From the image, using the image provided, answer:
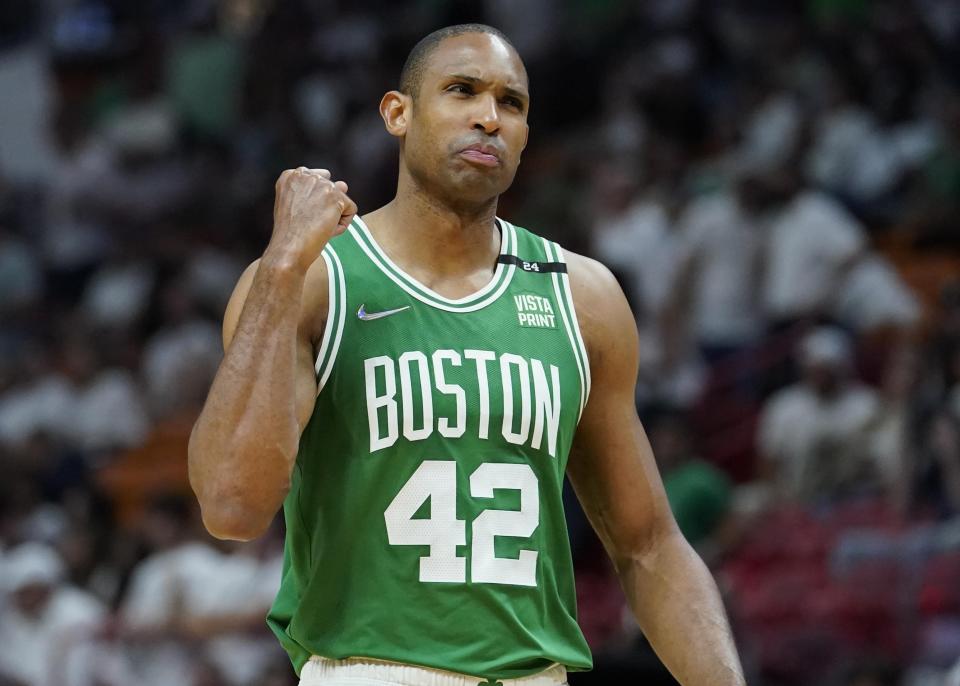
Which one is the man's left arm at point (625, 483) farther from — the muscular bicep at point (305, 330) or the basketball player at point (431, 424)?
the muscular bicep at point (305, 330)

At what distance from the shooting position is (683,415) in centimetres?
1185

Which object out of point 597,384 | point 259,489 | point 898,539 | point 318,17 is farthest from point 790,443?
point 318,17

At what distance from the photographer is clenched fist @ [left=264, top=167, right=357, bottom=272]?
4434 millimetres

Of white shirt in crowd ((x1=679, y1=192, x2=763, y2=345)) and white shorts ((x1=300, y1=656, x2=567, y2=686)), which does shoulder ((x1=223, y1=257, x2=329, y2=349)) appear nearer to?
white shorts ((x1=300, y1=656, x2=567, y2=686))

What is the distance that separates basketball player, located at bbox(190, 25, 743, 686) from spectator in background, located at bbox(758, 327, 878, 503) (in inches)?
236

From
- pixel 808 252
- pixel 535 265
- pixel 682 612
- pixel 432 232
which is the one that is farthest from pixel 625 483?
pixel 808 252

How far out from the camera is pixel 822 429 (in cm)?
1086

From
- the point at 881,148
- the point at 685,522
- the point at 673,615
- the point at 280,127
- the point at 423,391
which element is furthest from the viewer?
the point at 280,127

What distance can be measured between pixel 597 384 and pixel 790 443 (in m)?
6.24

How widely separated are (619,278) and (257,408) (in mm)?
7637

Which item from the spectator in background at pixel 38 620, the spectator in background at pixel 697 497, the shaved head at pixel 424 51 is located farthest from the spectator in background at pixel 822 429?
the shaved head at pixel 424 51

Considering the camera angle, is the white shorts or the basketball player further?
the white shorts

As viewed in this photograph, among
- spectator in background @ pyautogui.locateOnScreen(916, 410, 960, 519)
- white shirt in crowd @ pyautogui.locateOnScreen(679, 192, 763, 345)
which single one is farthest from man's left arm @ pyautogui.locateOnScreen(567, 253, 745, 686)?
white shirt in crowd @ pyautogui.locateOnScreen(679, 192, 763, 345)

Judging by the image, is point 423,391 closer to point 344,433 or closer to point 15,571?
point 344,433
